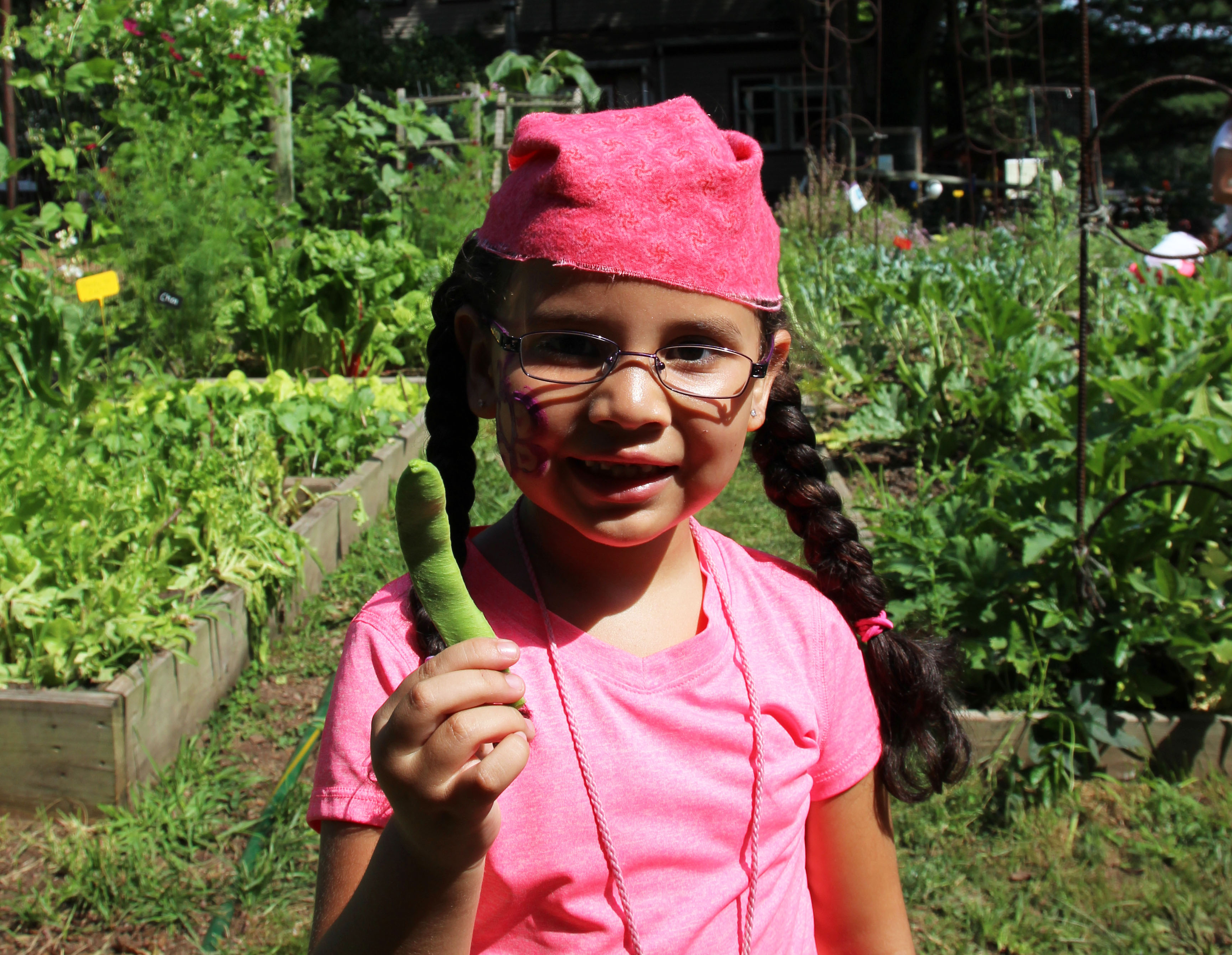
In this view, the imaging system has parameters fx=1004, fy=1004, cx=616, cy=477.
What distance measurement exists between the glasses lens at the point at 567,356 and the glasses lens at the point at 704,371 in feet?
0.24

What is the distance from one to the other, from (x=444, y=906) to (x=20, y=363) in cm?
404

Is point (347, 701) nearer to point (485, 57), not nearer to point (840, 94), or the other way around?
point (840, 94)

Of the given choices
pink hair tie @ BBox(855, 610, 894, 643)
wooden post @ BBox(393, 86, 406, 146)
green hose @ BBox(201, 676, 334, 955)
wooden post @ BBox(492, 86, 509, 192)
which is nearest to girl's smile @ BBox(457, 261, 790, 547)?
pink hair tie @ BBox(855, 610, 894, 643)

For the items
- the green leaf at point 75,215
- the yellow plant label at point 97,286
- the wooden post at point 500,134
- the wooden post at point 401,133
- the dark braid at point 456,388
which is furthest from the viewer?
the wooden post at point 500,134

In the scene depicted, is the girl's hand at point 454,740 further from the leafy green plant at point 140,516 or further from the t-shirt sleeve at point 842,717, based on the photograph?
the leafy green plant at point 140,516

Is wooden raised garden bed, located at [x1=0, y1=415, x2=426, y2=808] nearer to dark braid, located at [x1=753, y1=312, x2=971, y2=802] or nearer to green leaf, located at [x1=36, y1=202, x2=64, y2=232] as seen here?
dark braid, located at [x1=753, y1=312, x2=971, y2=802]

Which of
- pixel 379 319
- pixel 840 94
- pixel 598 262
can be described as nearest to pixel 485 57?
pixel 840 94

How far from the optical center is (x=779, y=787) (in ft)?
4.33

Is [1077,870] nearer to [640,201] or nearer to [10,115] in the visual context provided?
[640,201]

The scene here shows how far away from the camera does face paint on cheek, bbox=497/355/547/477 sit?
1.19m

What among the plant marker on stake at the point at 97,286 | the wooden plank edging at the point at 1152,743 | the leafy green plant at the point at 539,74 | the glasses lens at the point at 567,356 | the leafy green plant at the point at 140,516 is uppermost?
the leafy green plant at the point at 539,74

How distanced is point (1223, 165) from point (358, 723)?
5859 mm

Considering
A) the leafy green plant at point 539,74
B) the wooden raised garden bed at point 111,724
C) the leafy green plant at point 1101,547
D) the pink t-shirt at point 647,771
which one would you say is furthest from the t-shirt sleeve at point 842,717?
the leafy green plant at point 539,74

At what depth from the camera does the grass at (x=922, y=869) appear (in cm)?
218
